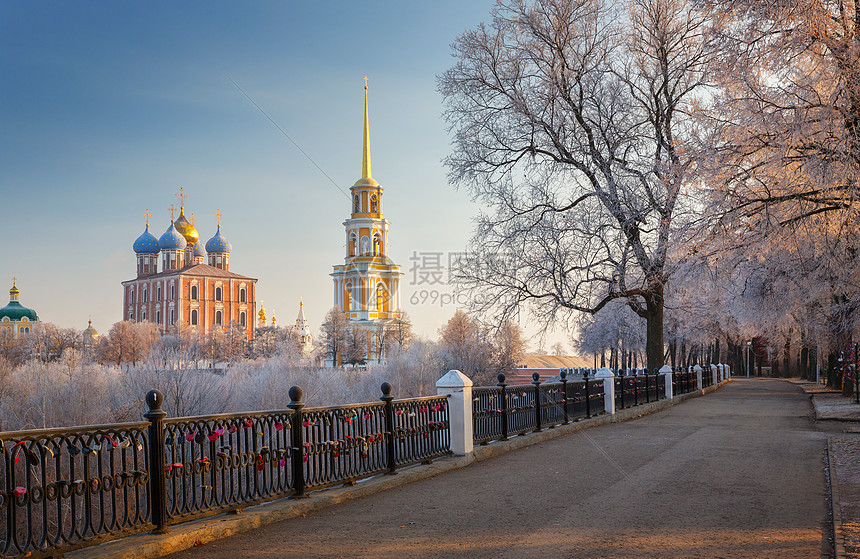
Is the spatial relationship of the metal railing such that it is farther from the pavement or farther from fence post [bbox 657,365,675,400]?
the pavement

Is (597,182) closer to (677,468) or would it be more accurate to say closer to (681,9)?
(681,9)

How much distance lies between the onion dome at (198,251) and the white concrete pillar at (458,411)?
124 metres

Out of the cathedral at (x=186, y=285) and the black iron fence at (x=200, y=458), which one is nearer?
the black iron fence at (x=200, y=458)

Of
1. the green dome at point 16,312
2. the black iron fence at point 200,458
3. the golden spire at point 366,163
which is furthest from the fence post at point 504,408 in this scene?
the green dome at point 16,312

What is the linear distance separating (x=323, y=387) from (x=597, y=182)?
1304cm

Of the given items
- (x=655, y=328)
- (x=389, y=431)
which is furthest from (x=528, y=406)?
(x=655, y=328)

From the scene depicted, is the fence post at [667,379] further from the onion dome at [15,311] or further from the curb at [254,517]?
the onion dome at [15,311]

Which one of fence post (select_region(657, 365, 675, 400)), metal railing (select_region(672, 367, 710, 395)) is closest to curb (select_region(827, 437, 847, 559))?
fence post (select_region(657, 365, 675, 400))

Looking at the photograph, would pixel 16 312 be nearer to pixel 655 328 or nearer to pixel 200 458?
pixel 655 328

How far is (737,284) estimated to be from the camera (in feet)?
89.1

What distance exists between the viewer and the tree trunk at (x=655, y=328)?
2625cm

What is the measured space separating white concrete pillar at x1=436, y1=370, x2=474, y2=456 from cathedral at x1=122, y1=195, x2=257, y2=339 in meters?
106

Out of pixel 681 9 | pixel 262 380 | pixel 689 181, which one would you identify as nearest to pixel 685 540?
pixel 689 181

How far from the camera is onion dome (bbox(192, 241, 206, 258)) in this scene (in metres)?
129
